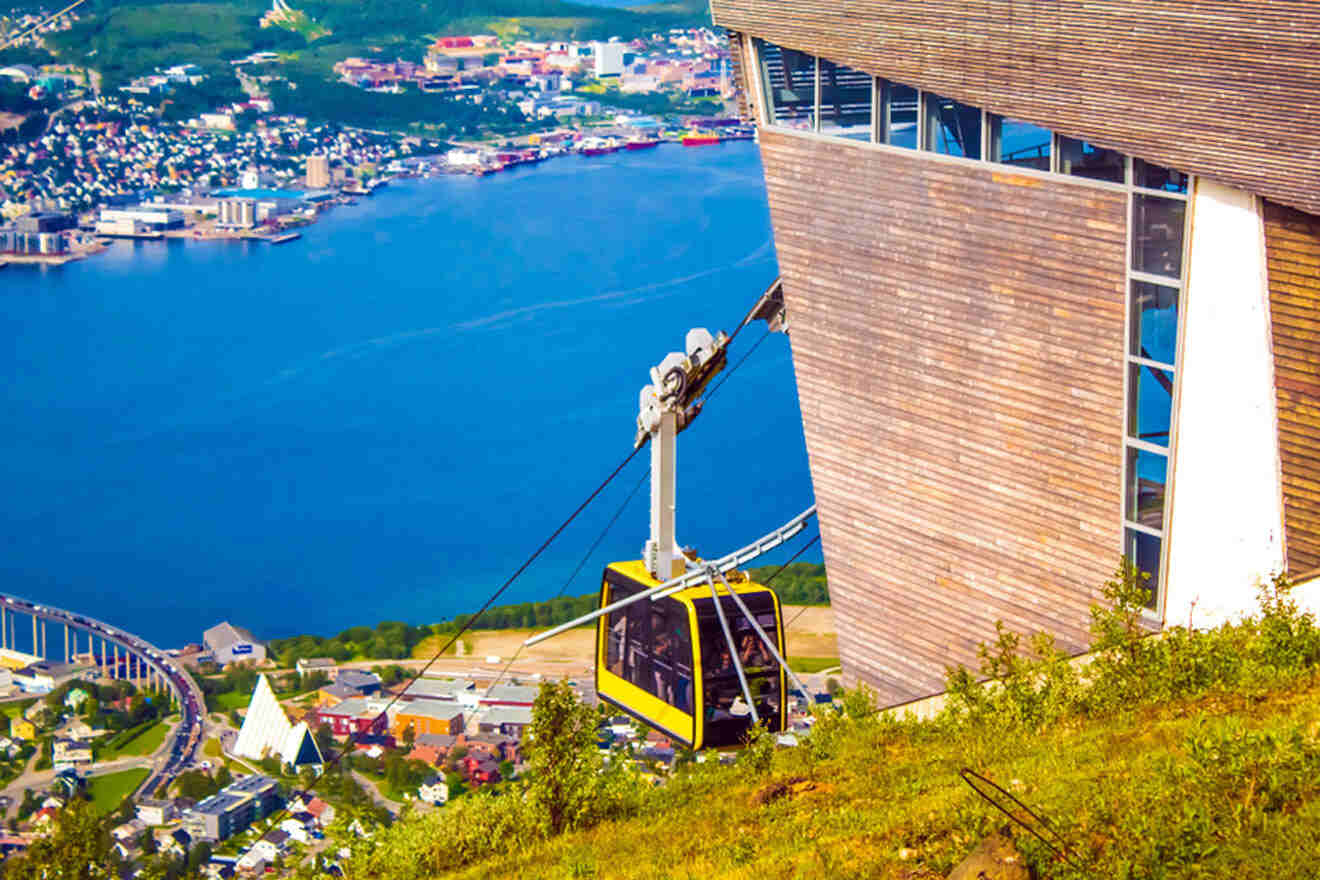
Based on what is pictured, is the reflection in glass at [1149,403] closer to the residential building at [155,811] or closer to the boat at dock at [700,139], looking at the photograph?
the residential building at [155,811]

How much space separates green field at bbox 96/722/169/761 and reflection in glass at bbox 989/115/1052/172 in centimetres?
2048

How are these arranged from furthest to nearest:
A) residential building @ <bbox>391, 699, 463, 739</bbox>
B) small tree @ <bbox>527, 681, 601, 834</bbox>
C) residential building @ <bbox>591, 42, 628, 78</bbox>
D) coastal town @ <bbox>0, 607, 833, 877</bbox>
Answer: residential building @ <bbox>591, 42, 628, 78</bbox> → residential building @ <bbox>391, 699, 463, 739</bbox> → coastal town @ <bbox>0, 607, 833, 877</bbox> → small tree @ <bbox>527, 681, 601, 834</bbox>

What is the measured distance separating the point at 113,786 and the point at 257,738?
226 cm

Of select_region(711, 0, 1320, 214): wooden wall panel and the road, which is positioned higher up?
select_region(711, 0, 1320, 214): wooden wall panel

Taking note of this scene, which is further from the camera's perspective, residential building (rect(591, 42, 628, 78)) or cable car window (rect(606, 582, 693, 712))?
residential building (rect(591, 42, 628, 78))

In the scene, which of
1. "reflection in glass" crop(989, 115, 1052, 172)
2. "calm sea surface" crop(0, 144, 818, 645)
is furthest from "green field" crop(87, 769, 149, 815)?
"reflection in glass" crop(989, 115, 1052, 172)

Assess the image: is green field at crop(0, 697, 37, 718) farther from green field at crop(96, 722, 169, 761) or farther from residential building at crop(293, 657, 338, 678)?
residential building at crop(293, 657, 338, 678)

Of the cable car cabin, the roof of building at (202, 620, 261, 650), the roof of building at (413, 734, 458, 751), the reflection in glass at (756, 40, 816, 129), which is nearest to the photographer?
the cable car cabin

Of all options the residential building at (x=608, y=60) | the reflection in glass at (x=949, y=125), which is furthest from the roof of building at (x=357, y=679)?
the residential building at (x=608, y=60)

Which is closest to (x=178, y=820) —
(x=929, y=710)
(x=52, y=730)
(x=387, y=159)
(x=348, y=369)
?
(x=52, y=730)

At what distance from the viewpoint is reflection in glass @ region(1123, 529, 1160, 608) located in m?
10.7

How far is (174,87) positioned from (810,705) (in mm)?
80145

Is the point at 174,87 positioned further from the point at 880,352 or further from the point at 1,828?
the point at 880,352

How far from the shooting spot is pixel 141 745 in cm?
2750
